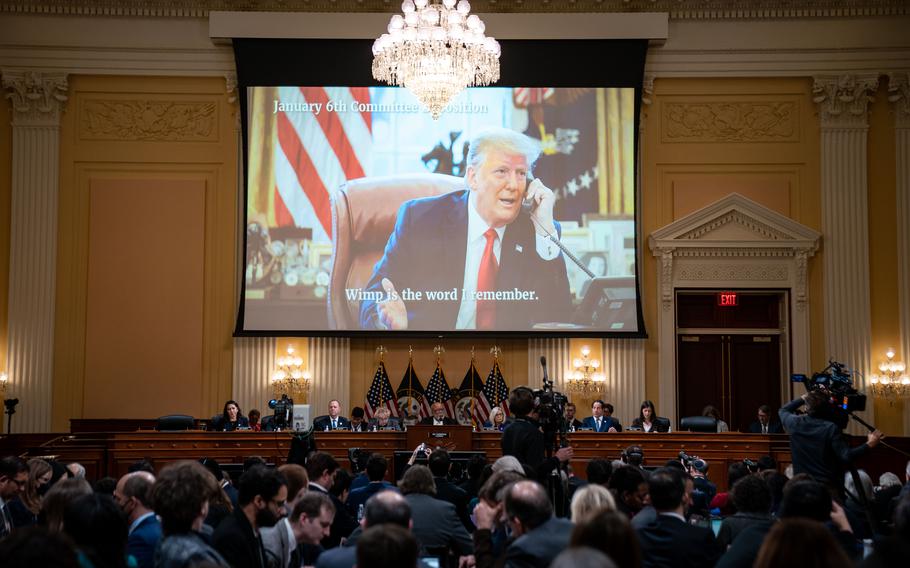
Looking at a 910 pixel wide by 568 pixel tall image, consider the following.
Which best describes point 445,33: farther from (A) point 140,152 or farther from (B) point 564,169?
(A) point 140,152

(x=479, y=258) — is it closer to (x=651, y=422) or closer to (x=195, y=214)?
(x=651, y=422)

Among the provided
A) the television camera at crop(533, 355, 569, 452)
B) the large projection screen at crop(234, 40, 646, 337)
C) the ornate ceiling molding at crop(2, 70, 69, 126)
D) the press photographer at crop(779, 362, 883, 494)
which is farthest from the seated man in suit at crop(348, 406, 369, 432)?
the press photographer at crop(779, 362, 883, 494)

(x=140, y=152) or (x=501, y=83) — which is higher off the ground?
A: (x=501, y=83)

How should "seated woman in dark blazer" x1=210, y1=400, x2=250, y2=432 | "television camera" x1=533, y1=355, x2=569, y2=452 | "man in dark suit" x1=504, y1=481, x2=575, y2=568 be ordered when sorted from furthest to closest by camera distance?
"seated woman in dark blazer" x1=210, y1=400, x2=250, y2=432, "television camera" x1=533, y1=355, x2=569, y2=452, "man in dark suit" x1=504, y1=481, x2=575, y2=568

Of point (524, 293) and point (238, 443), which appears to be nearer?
point (238, 443)

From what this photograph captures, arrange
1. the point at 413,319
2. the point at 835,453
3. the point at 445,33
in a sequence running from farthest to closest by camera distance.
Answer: the point at 413,319
the point at 445,33
the point at 835,453

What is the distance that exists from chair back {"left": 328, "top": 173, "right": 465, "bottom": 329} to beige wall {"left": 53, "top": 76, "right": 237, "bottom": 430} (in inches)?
65.5

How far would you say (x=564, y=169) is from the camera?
51.2ft

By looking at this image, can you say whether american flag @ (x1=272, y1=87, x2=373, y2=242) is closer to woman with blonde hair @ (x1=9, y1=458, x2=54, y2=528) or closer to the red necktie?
the red necktie

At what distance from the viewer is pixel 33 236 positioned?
51.2 ft

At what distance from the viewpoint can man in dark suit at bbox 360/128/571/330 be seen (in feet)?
50.2

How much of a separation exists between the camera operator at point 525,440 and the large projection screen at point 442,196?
838cm

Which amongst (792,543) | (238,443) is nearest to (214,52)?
(238,443)

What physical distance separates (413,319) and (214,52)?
5.17 meters
